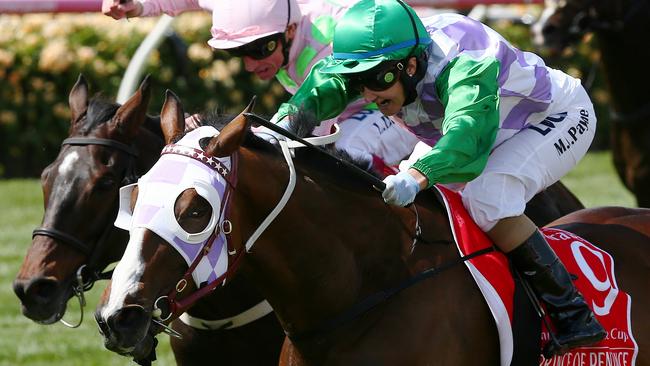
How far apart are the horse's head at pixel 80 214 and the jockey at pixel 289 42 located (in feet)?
1.32

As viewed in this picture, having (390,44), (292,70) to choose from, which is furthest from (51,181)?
(390,44)

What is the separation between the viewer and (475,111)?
3.73m

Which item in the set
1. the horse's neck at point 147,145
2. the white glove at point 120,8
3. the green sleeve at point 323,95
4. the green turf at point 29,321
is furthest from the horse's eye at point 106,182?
the green turf at point 29,321

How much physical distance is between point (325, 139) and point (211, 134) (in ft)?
1.42

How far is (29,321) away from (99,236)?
12.5 feet

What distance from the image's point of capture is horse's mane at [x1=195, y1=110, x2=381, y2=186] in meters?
3.69

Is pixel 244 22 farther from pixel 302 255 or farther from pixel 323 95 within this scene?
pixel 302 255

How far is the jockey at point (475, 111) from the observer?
12.2 ft

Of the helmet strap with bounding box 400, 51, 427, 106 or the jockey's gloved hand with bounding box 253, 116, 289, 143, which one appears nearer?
the jockey's gloved hand with bounding box 253, 116, 289, 143

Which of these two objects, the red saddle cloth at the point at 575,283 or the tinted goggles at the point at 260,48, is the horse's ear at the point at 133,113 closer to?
the tinted goggles at the point at 260,48

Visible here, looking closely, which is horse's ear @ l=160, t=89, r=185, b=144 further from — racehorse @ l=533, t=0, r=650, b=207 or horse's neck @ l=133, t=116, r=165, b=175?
racehorse @ l=533, t=0, r=650, b=207

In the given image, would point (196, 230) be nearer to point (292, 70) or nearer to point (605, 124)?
point (292, 70)

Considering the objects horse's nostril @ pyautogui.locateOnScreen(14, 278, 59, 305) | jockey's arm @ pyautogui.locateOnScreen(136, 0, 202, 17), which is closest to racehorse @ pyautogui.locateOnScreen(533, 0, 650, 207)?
jockey's arm @ pyautogui.locateOnScreen(136, 0, 202, 17)

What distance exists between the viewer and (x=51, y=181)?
4473 millimetres
